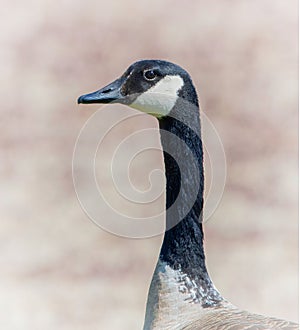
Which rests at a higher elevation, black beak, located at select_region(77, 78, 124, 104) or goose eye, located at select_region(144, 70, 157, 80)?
goose eye, located at select_region(144, 70, 157, 80)

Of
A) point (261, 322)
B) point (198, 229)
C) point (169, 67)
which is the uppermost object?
point (169, 67)

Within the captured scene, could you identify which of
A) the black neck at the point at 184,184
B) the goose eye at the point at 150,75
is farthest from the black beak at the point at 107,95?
the black neck at the point at 184,184

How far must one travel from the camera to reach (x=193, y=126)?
3.94 meters

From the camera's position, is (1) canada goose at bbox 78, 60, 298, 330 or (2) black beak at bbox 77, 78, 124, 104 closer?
(1) canada goose at bbox 78, 60, 298, 330

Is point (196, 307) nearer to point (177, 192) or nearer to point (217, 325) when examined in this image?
point (217, 325)

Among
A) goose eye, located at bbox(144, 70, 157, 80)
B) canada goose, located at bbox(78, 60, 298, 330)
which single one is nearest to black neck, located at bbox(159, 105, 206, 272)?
canada goose, located at bbox(78, 60, 298, 330)

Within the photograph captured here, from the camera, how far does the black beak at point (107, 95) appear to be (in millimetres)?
3803

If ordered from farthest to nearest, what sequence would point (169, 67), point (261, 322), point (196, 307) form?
point (169, 67) → point (196, 307) → point (261, 322)

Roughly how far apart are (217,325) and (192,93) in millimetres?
1118

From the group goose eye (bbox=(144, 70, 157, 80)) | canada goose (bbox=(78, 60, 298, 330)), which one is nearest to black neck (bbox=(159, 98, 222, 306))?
canada goose (bbox=(78, 60, 298, 330))

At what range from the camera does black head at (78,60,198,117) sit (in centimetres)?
385

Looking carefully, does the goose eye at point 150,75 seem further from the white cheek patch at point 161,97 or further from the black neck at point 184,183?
the black neck at point 184,183

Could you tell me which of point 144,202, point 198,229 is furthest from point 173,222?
point 144,202

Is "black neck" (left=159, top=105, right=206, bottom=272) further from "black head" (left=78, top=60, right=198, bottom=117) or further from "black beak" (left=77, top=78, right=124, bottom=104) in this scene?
"black beak" (left=77, top=78, right=124, bottom=104)
